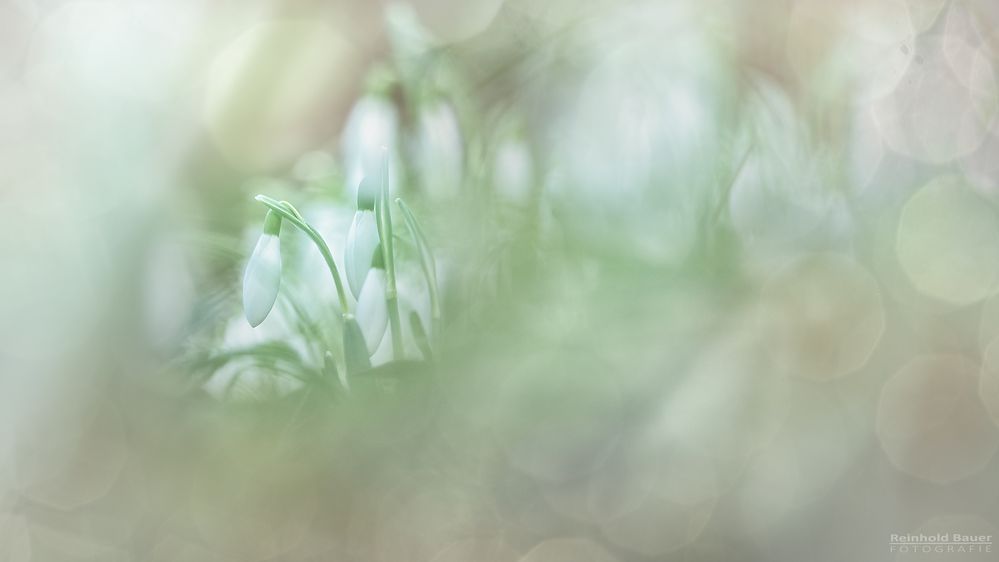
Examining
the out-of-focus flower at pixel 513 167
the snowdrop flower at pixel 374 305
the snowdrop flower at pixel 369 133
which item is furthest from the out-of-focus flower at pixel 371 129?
the snowdrop flower at pixel 374 305

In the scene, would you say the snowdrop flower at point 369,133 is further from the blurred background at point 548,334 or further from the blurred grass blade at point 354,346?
the blurred grass blade at point 354,346

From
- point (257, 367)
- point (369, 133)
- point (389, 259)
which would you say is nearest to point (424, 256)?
point (389, 259)

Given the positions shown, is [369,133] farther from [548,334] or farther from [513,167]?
[548,334]

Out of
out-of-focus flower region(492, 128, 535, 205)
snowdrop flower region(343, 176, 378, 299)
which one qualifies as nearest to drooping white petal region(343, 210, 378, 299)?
snowdrop flower region(343, 176, 378, 299)

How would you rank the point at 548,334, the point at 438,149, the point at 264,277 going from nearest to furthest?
the point at 548,334 → the point at 264,277 → the point at 438,149

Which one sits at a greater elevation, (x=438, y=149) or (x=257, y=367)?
(x=438, y=149)

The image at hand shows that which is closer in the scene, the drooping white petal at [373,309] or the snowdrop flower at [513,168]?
the drooping white petal at [373,309]
